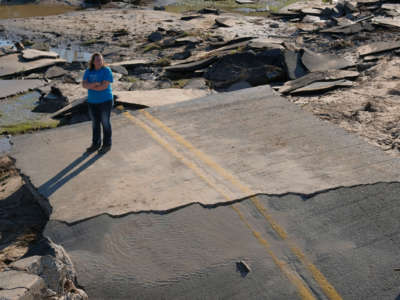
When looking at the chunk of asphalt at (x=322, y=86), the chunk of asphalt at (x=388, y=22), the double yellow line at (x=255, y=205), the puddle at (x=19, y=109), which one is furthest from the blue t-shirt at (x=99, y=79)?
the chunk of asphalt at (x=388, y=22)

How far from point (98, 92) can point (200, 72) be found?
6.56 meters

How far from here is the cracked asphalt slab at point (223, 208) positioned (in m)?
4.81

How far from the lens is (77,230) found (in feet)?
18.1

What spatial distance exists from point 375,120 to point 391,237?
446 centimetres

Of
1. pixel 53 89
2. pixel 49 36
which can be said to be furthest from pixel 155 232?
pixel 49 36

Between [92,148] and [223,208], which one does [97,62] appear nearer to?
[92,148]

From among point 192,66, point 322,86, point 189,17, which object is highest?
point 189,17

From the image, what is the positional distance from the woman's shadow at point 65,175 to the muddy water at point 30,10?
20.3 m

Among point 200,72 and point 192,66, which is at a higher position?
point 192,66

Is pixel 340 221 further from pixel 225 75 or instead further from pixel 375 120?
pixel 225 75

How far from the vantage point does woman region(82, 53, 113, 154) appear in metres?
7.28

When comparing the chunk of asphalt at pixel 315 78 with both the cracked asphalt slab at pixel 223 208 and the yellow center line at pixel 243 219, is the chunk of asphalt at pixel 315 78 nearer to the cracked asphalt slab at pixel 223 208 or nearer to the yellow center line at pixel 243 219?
the cracked asphalt slab at pixel 223 208

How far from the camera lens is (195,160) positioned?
7.17m

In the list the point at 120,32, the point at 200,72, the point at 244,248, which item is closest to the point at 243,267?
the point at 244,248
